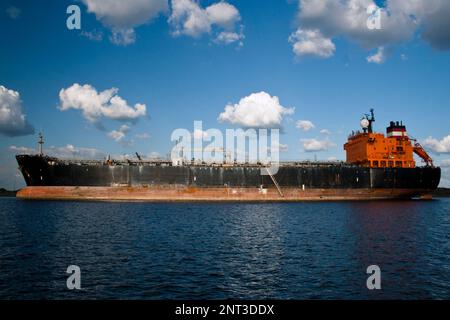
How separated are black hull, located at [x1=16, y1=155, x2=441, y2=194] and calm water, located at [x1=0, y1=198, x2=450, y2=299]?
21.8 metres

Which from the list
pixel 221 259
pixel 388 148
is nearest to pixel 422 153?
pixel 388 148

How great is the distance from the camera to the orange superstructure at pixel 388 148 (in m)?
57.6

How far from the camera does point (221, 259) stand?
17.2m

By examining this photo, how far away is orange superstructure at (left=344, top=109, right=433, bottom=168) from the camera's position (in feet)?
189

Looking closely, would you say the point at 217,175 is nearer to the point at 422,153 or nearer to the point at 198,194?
the point at 198,194

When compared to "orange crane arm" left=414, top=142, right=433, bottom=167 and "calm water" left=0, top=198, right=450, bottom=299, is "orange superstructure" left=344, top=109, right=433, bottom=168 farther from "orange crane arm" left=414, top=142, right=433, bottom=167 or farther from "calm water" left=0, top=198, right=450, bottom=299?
"calm water" left=0, top=198, right=450, bottom=299

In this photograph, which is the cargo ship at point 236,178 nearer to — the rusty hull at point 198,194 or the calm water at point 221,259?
the rusty hull at point 198,194

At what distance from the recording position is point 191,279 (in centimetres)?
1385

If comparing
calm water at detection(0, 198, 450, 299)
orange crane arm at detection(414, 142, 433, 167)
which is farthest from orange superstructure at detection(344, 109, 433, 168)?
calm water at detection(0, 198, 450, 299)

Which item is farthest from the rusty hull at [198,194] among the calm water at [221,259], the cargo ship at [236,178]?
the calm water at [221,259]

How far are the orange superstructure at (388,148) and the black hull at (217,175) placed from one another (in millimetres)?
2383

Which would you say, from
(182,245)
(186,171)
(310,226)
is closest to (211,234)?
(182,245)
